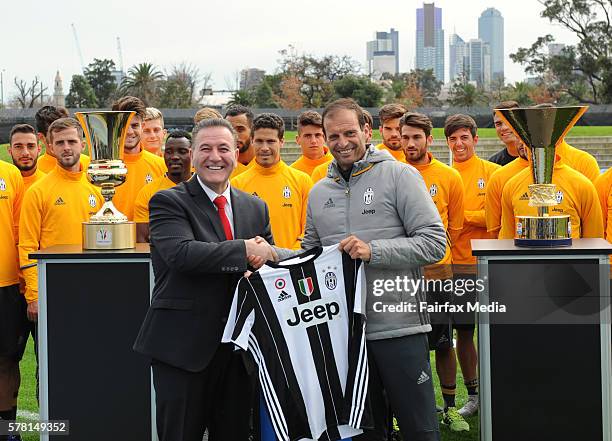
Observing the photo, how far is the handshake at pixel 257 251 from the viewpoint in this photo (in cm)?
387

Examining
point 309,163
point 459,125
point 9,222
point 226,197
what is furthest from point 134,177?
point 226,197

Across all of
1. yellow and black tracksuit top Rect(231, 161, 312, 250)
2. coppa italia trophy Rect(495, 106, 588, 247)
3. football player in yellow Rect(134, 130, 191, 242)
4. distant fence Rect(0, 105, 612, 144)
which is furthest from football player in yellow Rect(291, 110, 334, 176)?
distant fence Rect(0, 105, 612, 144)

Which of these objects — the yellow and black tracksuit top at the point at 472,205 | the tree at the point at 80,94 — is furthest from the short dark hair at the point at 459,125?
the tree at the point at 80,94

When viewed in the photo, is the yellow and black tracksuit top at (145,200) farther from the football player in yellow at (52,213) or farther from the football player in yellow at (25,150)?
the football player in yellow at (25,150)

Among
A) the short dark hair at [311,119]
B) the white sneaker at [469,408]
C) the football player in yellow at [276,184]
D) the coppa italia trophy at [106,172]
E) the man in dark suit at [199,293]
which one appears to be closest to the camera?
the man in dark suit at [199,293]

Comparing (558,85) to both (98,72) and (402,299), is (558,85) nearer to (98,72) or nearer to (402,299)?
(98,72)

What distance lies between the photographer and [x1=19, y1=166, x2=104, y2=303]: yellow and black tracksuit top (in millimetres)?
5559

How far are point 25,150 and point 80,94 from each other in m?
54.1

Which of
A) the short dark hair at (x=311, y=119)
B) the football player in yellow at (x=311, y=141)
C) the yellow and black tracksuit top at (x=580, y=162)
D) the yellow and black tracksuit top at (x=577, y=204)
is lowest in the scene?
the yellow and black tracksuit top at (x=577, y=204)

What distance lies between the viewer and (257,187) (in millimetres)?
6246

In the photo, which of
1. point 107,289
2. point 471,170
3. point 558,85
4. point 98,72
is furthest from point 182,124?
point 98,72

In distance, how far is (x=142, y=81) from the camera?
57.8 m

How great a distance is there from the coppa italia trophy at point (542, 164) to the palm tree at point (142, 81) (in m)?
52.6

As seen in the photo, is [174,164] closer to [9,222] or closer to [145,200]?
[145,200]
